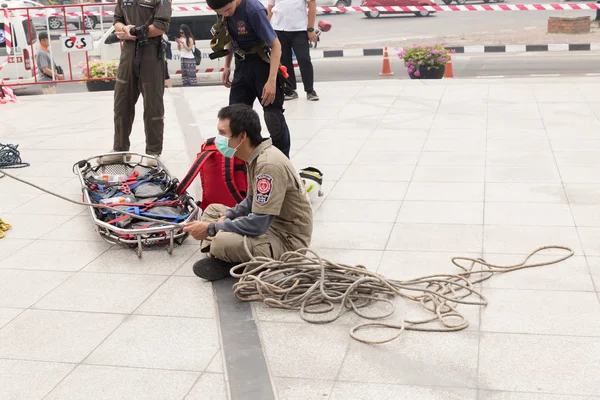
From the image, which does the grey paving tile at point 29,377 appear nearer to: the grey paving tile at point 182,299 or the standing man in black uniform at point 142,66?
the grey paving tile at point 182,299

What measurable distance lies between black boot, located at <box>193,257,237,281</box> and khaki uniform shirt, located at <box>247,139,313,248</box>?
1.16 ft

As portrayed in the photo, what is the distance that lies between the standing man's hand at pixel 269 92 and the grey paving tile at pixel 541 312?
7.73 feet

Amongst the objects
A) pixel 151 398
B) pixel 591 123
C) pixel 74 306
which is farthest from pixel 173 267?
pixel 591 123

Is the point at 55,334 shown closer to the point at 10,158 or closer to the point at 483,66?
the point at 10,158

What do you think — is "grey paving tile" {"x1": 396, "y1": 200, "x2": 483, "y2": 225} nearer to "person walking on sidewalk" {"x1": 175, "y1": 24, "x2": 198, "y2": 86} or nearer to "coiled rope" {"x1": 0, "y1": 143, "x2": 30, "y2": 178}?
"coiled rope" {"x1": 0, "y1": 143, "x2": 30, "y2": 178}

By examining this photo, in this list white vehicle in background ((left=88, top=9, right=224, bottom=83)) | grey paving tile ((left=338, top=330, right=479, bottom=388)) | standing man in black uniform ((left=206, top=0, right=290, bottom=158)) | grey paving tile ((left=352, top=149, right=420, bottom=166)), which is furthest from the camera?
white vehicle in background ((left=88, top=9, right=224, bottom=83))

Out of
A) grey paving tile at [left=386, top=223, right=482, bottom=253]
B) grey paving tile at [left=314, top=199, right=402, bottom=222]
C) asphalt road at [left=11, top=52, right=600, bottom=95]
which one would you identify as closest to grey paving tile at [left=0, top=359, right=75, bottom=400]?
grey paving tile at [left=386, top=223, right=482, bottom=253]

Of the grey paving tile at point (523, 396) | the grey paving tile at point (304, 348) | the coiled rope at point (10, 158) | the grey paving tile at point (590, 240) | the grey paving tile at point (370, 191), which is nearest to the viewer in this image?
the grey paving tile at point (523, 396)

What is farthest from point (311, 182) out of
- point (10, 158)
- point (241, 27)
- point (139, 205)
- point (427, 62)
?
point (427, 62)

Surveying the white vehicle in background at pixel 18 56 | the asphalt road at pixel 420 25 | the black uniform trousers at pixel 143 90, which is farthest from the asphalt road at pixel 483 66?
the black uniform trousers at pixel 143 90

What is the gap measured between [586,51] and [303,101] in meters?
9.98

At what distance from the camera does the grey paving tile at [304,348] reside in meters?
3.62

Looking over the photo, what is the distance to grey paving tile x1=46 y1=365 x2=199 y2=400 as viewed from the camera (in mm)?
3473

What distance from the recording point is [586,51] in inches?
725
